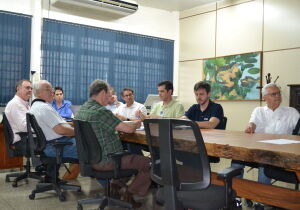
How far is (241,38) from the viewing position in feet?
23.5

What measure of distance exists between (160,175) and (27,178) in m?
3.11

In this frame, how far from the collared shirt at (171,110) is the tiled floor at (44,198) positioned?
3.15ft

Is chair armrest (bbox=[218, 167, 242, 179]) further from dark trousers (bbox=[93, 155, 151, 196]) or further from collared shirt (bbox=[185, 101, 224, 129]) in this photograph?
collared shirt (bbox=[185, 101, 224, 129])

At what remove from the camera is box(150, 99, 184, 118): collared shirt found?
424 centimetres

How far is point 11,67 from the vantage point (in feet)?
20.4

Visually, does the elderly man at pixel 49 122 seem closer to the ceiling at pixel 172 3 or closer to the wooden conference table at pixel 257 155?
the wooden conference table at pixel 257 155

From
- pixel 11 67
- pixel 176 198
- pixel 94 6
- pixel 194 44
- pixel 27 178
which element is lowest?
pixel 27 178

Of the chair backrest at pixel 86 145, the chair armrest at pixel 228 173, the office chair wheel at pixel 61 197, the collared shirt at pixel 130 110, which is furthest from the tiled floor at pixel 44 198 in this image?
the chair armrest at pixel 228 173

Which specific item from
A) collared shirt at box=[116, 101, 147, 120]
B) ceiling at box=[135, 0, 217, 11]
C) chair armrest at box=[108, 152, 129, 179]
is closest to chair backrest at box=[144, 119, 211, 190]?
chair armrest at box=[108, 152, 129, 179]

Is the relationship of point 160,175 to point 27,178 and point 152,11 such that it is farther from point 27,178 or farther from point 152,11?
point 152,11

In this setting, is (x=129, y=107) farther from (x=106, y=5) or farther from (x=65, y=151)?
→ (x=106, y=5)

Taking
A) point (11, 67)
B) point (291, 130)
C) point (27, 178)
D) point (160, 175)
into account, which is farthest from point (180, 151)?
point (11, 67)

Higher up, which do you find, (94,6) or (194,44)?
(94,6)

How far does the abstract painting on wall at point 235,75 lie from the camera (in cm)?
682
